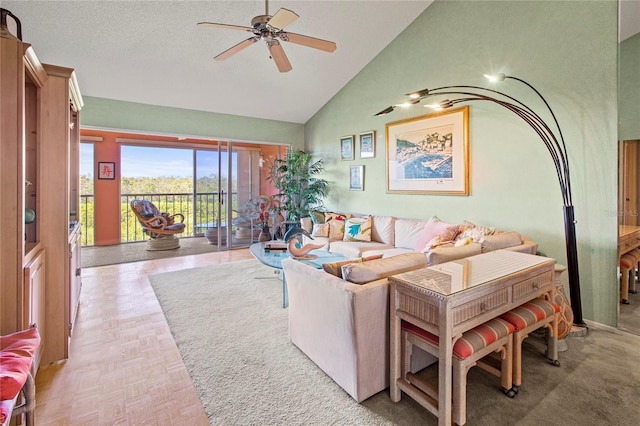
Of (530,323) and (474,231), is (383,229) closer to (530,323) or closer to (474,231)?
(474,231)

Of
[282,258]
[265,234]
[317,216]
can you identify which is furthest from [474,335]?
[265,234]

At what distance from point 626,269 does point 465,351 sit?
2214 mm

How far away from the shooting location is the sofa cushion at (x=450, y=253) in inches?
88.2

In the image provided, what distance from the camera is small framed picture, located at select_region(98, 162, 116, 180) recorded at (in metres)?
6.54

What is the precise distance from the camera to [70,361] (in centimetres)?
222

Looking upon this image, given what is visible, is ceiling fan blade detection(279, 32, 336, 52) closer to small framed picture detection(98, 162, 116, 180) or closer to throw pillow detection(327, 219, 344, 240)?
throw pillow detection(327, 219, 344, 240)

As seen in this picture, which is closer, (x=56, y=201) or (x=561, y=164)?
(x=56, y=201)

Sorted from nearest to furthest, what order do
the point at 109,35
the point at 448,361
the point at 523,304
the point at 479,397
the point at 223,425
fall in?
the point at 448,361 → the point at 223,425 → the point at 479,397 → the point at 523,304 → the point at 109,35

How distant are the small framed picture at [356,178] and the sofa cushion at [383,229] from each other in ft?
2.57

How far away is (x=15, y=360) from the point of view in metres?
1.29

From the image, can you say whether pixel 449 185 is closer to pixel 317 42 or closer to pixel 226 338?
pixel 317 42

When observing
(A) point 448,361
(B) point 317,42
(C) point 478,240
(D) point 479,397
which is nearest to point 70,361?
(A) point 448,361

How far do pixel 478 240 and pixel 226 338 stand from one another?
2.31m

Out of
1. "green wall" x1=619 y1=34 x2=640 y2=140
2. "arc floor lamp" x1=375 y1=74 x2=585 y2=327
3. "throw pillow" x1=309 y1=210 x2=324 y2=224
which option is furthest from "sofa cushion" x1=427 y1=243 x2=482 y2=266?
"throw pillow" x1=309 y1=210 x2=324 y2=224
